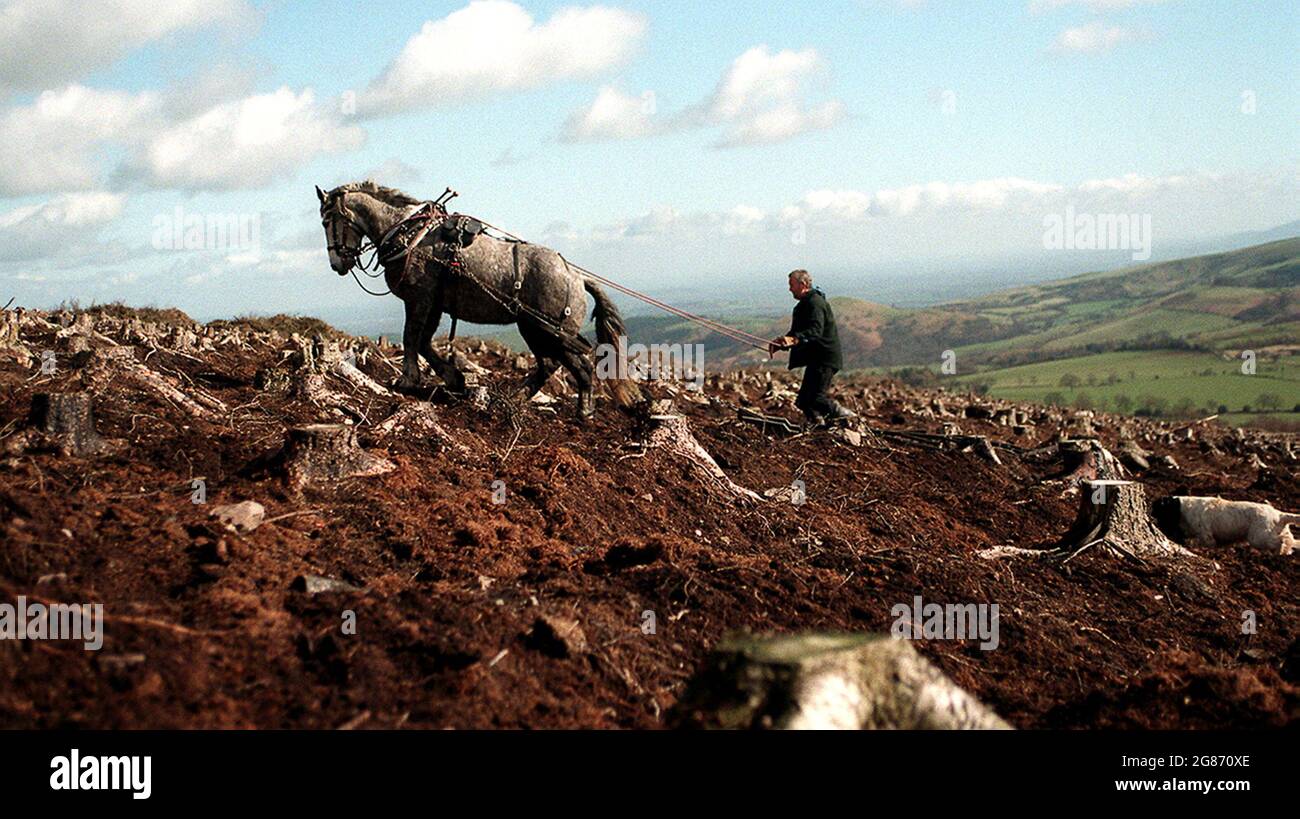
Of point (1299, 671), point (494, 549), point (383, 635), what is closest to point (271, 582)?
point (383, 635)

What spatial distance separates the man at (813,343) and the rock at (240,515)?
700 cm

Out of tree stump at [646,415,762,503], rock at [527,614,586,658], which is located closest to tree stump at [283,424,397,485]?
rock at [527,614,586,658]

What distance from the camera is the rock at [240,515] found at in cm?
569

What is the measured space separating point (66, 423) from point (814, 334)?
325 inches

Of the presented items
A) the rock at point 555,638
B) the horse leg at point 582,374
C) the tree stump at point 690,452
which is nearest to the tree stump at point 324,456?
the rock at point 555,638

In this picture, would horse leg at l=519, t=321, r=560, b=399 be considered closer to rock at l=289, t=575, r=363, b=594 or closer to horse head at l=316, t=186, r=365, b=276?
horse head at l=316, t=186, r=365, b=276

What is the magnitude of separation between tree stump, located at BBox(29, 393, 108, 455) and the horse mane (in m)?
4.45

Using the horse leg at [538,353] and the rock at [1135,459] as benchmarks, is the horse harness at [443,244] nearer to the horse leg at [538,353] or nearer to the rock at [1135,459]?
the horse leg at [538,353]

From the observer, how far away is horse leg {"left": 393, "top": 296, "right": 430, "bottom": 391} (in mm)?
10156
